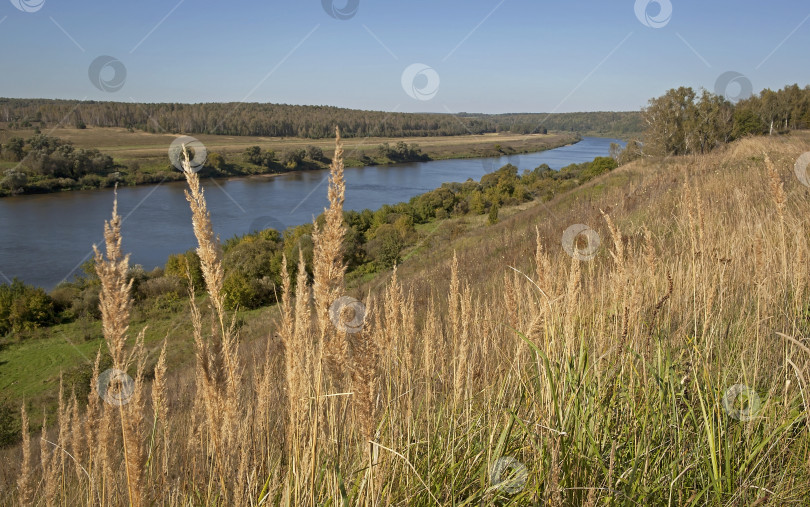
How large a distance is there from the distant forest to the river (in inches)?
244

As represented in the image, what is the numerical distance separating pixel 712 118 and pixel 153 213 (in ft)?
152

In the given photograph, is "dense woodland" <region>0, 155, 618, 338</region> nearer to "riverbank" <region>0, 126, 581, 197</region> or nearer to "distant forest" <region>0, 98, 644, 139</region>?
"riverbank" <region>0, 126, 581, 197</region>

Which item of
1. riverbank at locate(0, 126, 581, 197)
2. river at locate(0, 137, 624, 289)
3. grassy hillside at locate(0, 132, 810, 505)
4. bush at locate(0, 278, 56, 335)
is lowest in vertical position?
bush at locate(0, 278, 56, 335)

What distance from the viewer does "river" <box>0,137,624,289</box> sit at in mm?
33719

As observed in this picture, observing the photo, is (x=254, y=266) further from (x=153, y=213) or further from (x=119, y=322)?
(x=119, y=322)

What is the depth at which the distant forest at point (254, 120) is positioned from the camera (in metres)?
53.0

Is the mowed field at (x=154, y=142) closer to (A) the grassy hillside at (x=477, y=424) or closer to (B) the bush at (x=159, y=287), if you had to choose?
(B) the bush at (x=159, y=287)

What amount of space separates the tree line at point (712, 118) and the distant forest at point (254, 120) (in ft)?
42.8

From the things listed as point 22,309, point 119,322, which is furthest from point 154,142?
point 119,322

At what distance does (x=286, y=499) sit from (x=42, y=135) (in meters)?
62.1

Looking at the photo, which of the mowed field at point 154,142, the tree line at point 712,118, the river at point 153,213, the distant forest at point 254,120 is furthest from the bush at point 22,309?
the tree line at point 712,118

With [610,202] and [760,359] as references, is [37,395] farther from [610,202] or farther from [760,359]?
[760,359]

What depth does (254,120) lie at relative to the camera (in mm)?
61000

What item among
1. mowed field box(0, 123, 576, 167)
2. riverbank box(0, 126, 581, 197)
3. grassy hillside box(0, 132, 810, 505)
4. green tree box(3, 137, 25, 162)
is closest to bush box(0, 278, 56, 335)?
riverbank box(0, 126, 581, 197)
